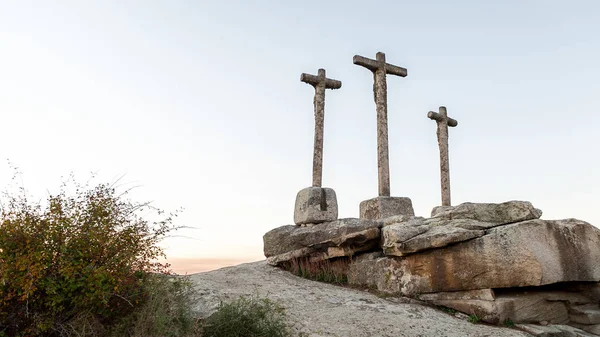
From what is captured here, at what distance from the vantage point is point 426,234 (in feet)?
32.5

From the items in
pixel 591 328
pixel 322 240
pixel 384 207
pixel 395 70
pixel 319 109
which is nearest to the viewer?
pixel 591 328

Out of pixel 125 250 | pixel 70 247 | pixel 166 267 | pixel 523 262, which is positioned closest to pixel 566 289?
pixel 523 262

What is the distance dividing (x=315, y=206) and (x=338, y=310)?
384 cm

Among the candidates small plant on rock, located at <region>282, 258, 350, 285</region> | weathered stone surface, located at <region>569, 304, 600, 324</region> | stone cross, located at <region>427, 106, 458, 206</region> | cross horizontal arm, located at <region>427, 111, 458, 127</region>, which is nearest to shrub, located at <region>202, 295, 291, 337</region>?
small plant on rock, located at <region>282, 258, 350, 285</region>

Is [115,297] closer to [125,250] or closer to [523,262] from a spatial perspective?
[125,250]

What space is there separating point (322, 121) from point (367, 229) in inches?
153

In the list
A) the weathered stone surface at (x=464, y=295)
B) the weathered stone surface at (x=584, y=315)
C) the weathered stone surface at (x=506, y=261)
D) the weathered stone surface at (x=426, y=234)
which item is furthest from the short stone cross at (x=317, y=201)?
the weathered stone surface at (x=584, y=315)

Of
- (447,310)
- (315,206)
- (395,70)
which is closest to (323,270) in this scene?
(315,206)

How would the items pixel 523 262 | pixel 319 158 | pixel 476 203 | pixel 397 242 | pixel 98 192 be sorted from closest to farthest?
pixel 98 192, pixel 523 262, pixel 397 242, pixel 476 203, pixel 319 158

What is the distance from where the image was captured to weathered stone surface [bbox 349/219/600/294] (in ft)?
30.2

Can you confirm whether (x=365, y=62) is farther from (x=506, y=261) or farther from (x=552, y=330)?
(x=552, y=330)

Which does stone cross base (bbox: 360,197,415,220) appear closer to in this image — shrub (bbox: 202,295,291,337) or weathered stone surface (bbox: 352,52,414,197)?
weathered stone surface (bbox: 352,52,414,197)

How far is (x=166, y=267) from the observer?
25.6ft

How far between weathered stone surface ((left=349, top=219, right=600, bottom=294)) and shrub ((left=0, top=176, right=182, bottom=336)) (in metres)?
5.10
